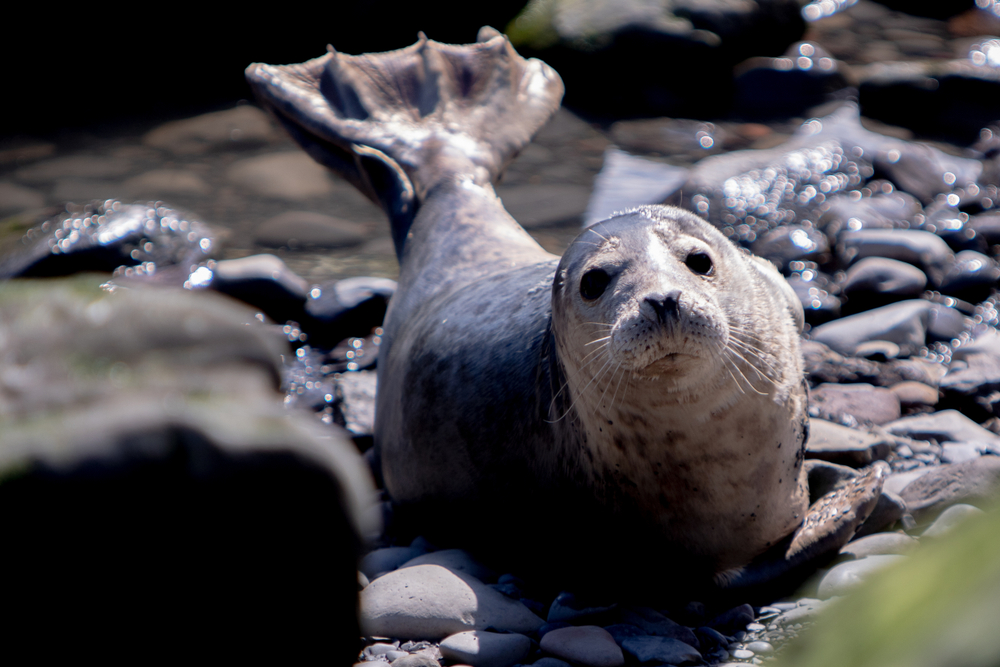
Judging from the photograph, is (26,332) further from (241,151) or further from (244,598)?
(241,151)

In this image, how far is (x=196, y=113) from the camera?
9.28 metres

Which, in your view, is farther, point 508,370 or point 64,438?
point 508,370

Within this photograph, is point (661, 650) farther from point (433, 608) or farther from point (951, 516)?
point (951, 516)

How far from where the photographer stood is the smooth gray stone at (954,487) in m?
2.89

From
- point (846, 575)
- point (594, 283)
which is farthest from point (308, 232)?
point (846, 575)

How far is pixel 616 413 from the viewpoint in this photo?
257cm

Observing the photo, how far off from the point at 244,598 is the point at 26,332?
0.39 meters

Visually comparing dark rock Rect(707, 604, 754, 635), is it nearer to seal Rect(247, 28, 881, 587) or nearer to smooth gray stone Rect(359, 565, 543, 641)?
seal Rect(247, 28, 881, 587)

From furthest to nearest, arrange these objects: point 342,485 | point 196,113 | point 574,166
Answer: point 196,113 → point 574,166 → point 342,485

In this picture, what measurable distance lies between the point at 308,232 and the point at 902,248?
4.00 m

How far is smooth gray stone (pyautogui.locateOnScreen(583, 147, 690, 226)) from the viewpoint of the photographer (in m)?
6.83

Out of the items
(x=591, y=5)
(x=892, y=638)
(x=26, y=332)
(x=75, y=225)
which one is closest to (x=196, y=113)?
(x=75, y=225)

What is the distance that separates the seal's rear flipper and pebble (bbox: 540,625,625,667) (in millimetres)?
2442

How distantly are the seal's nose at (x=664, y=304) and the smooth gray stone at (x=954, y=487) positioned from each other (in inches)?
51.7
